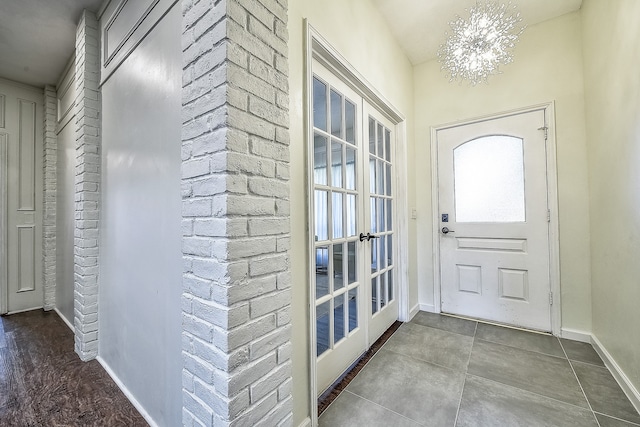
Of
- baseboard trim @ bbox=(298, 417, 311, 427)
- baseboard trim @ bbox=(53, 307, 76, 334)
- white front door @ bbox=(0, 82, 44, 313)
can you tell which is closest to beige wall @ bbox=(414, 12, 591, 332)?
baseboard trim @ bbox=(298, 417, 311, 427)

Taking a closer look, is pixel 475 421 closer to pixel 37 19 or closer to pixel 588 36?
pixel 588 36

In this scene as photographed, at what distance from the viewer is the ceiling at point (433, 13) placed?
7.39 feet

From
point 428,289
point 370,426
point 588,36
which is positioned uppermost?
point 588,36

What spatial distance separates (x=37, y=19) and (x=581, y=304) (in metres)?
5.05

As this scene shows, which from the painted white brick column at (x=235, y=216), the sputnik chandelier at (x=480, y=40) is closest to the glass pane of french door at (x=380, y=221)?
the sputnik chandelier at (x=480, y=40)

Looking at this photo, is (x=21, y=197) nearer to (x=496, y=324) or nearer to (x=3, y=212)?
(x=3, y=212)

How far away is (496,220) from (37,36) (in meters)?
4.51

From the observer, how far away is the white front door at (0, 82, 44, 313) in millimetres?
3168

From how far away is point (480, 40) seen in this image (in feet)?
6.40

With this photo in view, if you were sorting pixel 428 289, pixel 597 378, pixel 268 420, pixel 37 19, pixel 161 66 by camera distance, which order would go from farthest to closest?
1. pixel 428 289
2. pixel 37 19
3. pixel 597 378
4. pixel 161 66
5. pixel 268 420

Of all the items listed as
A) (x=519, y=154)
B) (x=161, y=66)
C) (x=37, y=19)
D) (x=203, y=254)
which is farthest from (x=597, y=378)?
(x=37, y=19)

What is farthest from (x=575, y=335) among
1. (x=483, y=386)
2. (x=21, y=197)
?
(x=21, y=197)

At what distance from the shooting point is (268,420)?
1.07 metres

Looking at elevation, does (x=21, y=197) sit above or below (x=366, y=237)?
above
